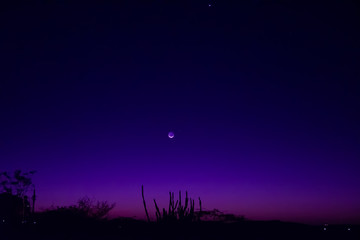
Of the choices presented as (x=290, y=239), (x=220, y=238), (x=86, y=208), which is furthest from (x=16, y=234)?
(x=86, y=208)

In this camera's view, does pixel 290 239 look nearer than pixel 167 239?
No

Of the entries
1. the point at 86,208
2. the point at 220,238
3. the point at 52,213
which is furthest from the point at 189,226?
the point at 86,208

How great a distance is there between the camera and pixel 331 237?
13.0 metres

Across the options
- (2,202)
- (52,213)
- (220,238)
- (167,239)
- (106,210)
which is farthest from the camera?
(106,210)

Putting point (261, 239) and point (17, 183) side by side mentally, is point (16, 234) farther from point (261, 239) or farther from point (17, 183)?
point (17, 183)

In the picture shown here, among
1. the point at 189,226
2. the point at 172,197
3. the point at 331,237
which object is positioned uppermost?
the point at 172,197

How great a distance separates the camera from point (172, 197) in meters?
10.1

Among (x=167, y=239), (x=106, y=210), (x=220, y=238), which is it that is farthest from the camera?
(x=106, y=210)

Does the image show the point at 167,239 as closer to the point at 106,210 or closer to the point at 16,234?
the point at 16,234

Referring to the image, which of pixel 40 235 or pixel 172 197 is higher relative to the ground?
pixel 172 197

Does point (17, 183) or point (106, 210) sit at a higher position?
point (17, 183)

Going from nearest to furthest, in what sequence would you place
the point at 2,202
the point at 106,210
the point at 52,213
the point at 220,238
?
the point at 220,238, the point at 52,213, the point at 2,202, the point at 106,210

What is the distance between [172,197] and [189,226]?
1409 millimetres

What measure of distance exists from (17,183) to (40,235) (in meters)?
21.4
